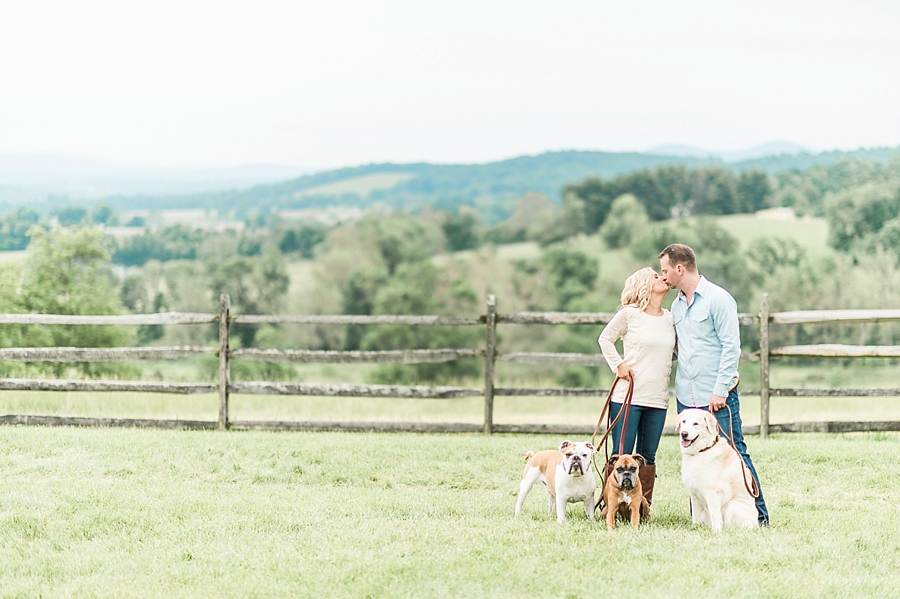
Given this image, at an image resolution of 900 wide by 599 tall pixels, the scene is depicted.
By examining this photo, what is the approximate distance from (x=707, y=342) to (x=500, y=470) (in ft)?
10.1

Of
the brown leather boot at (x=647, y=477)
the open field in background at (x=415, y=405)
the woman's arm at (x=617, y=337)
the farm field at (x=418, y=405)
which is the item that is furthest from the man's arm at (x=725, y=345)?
the open field in background at (x=415, y=405)

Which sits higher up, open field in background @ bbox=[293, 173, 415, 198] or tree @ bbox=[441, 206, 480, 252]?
open field in background @ bbox=[293, 173, 415, 198]

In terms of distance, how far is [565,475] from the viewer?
5.80 meters

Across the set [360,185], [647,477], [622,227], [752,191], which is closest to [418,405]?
[647,477]

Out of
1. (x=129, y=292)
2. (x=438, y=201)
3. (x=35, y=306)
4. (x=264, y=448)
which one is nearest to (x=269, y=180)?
(x=438, y=201)

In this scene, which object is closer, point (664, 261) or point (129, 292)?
point (664, 261)

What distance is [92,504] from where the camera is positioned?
6578 millimetres

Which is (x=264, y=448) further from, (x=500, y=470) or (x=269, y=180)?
(x=269, y=180)

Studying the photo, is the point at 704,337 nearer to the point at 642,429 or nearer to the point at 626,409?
the point at 626,409

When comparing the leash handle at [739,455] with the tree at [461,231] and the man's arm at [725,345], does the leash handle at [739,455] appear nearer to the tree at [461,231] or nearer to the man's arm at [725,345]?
the man's arm at [725,345]

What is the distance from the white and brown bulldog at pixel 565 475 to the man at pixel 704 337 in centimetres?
87

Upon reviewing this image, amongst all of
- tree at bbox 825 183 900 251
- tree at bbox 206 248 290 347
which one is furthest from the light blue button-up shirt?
tree at bbox 825 183 900 251

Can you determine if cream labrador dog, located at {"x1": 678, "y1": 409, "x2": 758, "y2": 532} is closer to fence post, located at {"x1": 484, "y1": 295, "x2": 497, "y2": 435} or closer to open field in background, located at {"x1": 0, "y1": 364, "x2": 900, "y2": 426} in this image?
fence post, located at {"x1": 484, "y1": 295, "x2": 497, "y2": 435}

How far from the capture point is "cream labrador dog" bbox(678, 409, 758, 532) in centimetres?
547
